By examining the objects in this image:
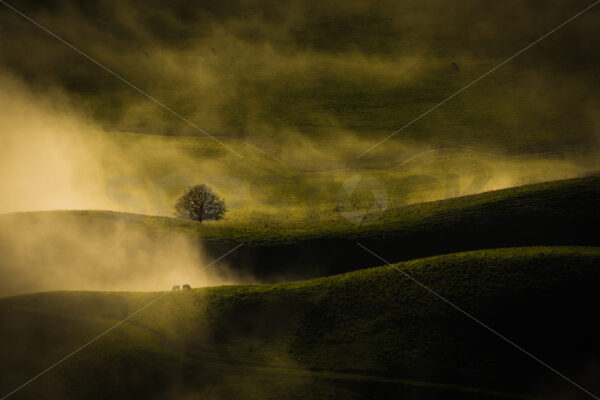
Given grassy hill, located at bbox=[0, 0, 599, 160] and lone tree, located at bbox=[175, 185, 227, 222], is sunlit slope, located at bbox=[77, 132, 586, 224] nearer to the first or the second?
lone tree, located at bbox=[175, 185, 227, 222]

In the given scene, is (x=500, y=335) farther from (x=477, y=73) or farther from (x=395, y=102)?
(x=477, y=73)

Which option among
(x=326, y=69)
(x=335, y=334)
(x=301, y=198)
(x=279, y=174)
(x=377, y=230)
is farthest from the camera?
(x=326, y=69)

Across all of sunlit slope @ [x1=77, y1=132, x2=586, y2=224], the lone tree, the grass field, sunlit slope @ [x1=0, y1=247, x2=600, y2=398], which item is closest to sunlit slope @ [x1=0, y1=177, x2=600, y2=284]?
the grass field

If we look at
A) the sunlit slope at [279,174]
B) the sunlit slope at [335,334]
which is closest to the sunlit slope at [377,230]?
the sunlit slope at [335,334]

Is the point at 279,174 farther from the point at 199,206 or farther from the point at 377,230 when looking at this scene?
the point at 377,230

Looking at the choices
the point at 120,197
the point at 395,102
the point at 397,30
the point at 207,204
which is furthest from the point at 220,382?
the point at 397,30

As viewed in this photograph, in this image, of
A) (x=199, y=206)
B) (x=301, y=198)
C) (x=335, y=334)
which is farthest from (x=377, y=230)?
(x=301, y=198)
